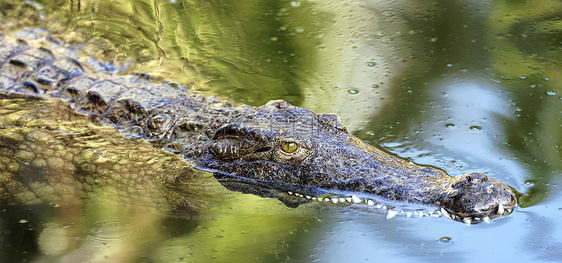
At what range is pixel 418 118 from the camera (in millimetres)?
4785

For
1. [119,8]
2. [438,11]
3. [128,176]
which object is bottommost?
[128,176]

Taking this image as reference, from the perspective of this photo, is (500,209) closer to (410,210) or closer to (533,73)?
(410,210)

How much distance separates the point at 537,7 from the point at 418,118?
3125mm

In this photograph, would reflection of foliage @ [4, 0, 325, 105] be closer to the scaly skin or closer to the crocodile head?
the crocodile head

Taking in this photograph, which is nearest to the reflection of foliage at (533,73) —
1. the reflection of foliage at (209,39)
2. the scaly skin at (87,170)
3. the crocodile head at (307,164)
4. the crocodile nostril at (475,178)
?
the crocodile nostril at (475,178)

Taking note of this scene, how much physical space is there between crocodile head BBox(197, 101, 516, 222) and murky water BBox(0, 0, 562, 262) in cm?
15

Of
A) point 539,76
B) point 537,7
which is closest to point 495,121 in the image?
point 539,76

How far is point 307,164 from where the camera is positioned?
12.6 ft

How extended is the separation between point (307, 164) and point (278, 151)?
0.23m

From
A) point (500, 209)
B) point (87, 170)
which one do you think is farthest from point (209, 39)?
point (500, 209)

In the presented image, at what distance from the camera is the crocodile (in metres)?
3.45

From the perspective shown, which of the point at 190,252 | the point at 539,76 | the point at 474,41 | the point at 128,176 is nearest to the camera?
the point at 190,252

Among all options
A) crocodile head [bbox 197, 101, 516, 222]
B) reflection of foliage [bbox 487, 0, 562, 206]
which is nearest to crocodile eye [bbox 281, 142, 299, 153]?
crocodile head [bbox 197, 101, 516, 222]

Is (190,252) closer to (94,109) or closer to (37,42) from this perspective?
(94,109)
